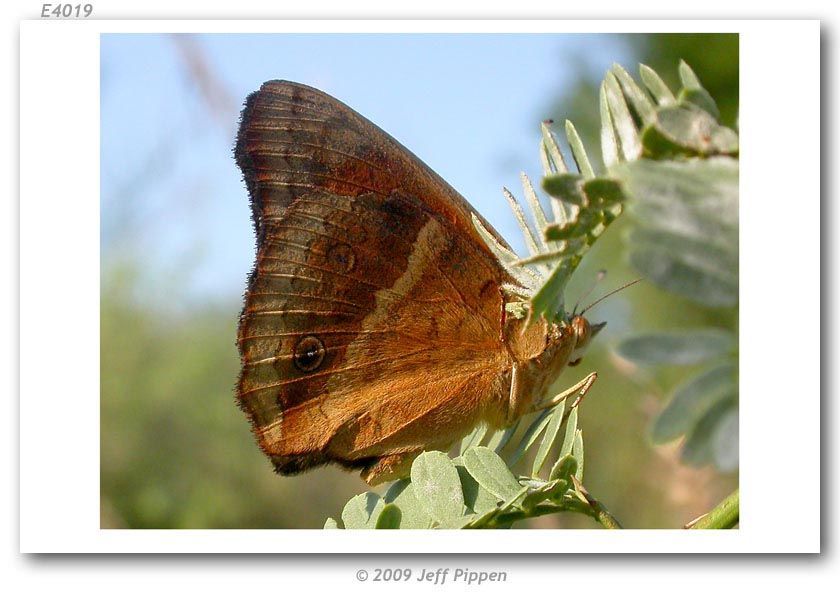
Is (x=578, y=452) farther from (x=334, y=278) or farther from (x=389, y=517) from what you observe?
(x=334, y=278)

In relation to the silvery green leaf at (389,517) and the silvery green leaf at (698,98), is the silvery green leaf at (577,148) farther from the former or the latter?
the silvery green leaf at (389,517)

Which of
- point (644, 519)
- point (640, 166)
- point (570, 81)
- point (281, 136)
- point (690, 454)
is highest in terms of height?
point (570, 81)

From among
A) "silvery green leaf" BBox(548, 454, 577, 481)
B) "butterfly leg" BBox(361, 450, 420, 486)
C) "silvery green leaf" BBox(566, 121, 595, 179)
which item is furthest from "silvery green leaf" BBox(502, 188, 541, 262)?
"butterfly leg" BBox(361, 450, 420, 486)

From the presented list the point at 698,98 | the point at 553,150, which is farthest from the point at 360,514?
the point at 698,98

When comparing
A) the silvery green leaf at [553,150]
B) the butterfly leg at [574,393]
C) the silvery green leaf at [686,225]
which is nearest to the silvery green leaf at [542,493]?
the butterfly leg at [574,393]

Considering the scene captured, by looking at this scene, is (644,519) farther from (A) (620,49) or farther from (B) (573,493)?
(B) (573,493)

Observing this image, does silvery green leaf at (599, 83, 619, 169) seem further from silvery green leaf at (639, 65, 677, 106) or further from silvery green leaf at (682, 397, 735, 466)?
silvery green leaf at (682, 397, 735, 466)
